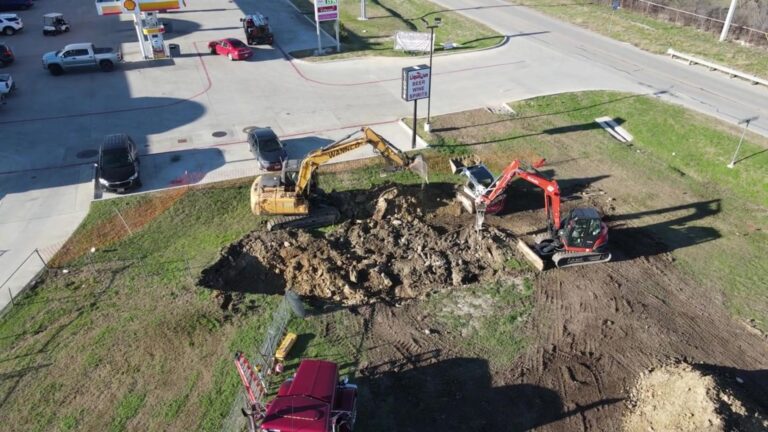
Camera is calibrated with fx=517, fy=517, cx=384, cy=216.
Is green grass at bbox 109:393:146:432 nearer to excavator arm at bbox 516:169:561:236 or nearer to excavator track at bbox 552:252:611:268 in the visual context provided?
excavator track at bbox 552:252:611:268

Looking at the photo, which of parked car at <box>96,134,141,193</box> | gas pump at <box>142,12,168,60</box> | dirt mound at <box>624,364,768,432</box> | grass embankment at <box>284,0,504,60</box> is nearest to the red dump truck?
dirt mound at <box>624,364,768,432</box>

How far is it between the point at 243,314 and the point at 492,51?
1338 inches

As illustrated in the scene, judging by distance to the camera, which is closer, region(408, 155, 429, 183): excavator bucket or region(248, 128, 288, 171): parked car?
region(408, 155, 429, 183): excavator bucket

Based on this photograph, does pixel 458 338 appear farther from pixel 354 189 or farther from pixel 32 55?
pixel 32 55

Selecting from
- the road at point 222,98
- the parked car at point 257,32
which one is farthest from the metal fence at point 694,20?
the parked car at point 257,32

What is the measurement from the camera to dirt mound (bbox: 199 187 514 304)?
1981 cm

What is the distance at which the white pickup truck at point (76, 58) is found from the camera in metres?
37.9

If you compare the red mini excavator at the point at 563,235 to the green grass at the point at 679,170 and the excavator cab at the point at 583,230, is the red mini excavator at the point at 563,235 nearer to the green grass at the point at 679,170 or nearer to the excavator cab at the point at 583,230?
the excavator cab at the point at 583,230

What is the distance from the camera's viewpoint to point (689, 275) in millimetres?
20422

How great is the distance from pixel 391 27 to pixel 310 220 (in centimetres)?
3341

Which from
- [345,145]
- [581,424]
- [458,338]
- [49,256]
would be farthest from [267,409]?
[49,256]

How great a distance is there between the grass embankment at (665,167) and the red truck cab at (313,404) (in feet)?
46.3

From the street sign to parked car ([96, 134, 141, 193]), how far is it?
47.2ft

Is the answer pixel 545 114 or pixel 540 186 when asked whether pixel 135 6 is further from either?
pixel 540 186
